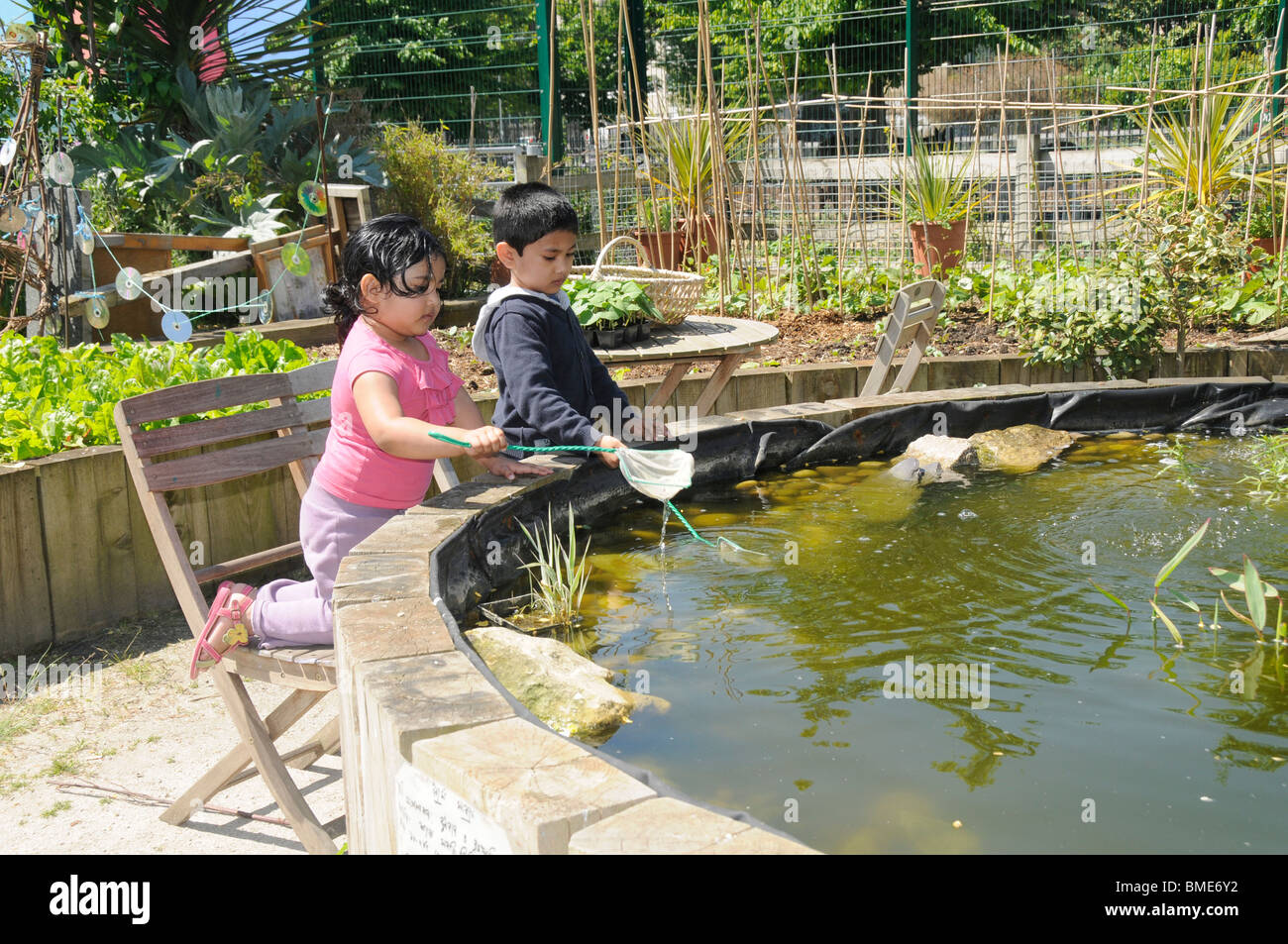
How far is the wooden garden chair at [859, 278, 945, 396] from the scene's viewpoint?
5.18m

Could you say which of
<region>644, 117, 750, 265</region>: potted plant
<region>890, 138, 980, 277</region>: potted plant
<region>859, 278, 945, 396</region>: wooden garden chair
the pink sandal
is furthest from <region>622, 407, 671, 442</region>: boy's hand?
<region>890, 138, 980, 277</region>: potted plant

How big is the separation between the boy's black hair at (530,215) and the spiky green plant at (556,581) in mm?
836

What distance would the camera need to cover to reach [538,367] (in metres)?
3.26

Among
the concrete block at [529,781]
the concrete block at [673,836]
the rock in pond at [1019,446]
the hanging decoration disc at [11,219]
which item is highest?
the hanging decoration disc at [11,219]

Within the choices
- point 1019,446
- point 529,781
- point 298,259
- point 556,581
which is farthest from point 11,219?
point 529,781

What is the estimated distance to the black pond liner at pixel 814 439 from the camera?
2.98 metres

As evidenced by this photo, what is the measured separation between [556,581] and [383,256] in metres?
0.93

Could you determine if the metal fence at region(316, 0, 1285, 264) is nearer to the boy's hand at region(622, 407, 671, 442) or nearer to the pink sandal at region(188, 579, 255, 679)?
the boy's hand at region(622, 407, 671, 442)

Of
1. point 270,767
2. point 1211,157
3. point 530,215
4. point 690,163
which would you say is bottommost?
point 270,767

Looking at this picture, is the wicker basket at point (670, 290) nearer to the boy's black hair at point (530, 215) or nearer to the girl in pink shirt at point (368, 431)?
the boy's black hair at point (530, 215)

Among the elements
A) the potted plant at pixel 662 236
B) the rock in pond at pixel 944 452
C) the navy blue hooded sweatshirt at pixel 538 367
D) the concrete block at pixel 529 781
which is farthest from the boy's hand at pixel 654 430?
the potted plant at pixel 662 236

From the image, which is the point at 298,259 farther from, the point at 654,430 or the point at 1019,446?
the point at 1019,446

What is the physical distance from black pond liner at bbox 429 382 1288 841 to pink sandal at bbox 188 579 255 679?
428mm

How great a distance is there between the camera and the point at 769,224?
10.6 metres
